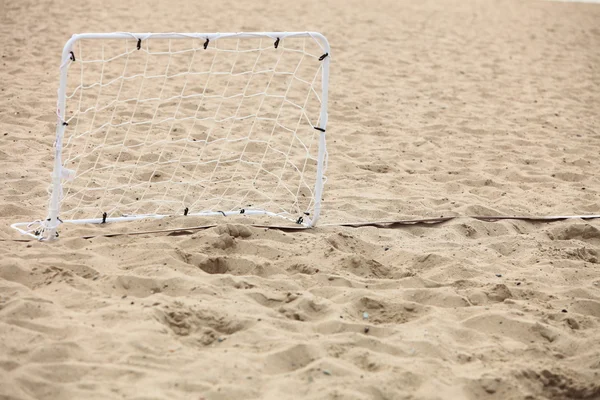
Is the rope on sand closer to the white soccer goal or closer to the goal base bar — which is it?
the goal base bar

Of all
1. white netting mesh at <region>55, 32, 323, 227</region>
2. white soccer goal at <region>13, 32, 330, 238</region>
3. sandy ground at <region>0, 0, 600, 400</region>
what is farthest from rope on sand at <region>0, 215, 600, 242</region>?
white netting mesh at <region>55, 32, 323, 227</region>

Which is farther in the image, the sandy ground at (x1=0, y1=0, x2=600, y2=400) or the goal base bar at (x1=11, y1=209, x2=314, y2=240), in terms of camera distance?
the goal base bar at (x1=11, y1=209, x2=314, y2=240)

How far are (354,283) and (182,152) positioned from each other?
236cm

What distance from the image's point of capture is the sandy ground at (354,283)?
9.88ft

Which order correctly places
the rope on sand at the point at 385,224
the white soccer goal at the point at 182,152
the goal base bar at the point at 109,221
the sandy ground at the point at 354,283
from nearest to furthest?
the sandy ground at the point at 354,283, the goal base bar at the point at 109,221, the rope on sand at the point at 385,224, the white soccer goal at the point at 182,152

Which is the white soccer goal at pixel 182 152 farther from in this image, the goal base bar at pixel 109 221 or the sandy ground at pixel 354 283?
the sandy ground at pixel 354 283

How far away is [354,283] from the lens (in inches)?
152

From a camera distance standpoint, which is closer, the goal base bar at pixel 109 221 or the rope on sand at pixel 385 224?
the goal base bar at pixel 109 221

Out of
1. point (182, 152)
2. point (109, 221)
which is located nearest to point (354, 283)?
point (109, 221)

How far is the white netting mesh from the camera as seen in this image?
492 centimetres

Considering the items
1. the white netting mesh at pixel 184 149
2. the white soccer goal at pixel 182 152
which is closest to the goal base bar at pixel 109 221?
the white soccer goal at pixel 182 152

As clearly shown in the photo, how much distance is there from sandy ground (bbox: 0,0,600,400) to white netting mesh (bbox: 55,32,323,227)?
277 mm

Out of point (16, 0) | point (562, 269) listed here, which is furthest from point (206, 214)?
point (16, 0)

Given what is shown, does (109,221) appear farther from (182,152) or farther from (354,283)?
(354,283)
